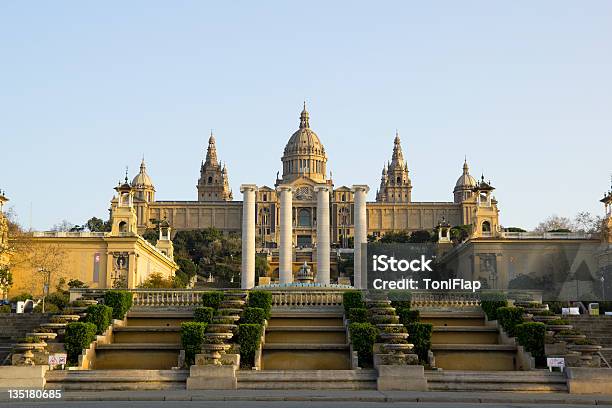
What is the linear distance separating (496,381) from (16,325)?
932 inches

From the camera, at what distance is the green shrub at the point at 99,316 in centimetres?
3844

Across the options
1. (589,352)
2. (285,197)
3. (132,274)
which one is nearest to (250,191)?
(285,197)

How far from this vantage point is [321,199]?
77.6m

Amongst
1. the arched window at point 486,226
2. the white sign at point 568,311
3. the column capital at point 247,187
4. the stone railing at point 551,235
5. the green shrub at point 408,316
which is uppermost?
the arched window at point 486,226

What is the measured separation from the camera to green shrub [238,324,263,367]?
3562cm

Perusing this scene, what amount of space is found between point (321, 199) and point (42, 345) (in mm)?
44905

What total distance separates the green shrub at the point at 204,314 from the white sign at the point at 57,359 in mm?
6933

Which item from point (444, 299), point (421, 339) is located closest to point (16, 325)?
point (421, 339)

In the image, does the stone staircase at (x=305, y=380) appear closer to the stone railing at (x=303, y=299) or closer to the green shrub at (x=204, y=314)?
the green shrub at (x=204, y=314)

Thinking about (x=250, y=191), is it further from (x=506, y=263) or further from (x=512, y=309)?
(x=506, y=263)

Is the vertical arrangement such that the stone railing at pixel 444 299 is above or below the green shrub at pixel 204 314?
above

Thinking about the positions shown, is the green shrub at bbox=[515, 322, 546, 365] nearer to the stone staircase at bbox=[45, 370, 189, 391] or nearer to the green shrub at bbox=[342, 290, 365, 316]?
the green shrub at bbox=[342, 290, 365, 316]

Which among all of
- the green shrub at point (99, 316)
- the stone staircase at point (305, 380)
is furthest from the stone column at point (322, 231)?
the stone staircase at point (305, 380)

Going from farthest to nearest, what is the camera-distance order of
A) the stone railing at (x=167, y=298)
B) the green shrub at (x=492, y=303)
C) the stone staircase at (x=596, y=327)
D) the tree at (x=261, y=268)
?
the tree at (x=261, y=268)
the stone railing at (x=167, y=298)
the green shrub at (x=492, y=303)
the stone staircase at (x=596, y=327)
